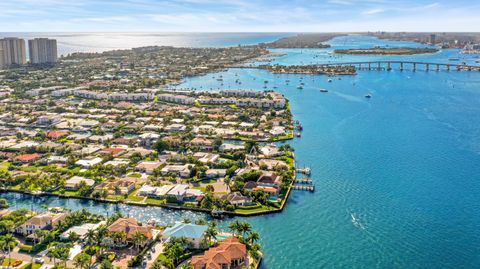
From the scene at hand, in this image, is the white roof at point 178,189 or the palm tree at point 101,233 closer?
the palm tree at point 101,233

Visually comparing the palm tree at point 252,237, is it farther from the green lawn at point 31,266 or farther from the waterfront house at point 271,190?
the green lawn at point 31,266

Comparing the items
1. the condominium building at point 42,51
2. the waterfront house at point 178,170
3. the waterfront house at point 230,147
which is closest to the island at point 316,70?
the condominium building at point 42,51

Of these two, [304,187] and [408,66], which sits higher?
[408,66]

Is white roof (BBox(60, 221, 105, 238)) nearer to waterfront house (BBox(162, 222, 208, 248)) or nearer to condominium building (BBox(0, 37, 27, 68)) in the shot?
waterfront house (BBox(162, 222, 208, 248))

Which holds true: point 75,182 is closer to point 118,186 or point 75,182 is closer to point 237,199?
point 118,186

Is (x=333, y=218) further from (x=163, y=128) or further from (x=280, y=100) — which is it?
(x=280, y=100)

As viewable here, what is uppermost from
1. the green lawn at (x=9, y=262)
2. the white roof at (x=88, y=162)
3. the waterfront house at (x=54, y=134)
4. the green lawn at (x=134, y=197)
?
the waterfront house at (x=54, y=134)

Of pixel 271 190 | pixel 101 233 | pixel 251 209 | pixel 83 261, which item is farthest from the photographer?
pixel 271 190

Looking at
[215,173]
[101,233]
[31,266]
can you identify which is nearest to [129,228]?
[101,233]
